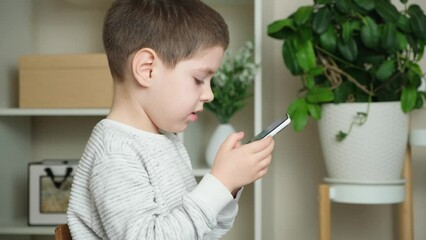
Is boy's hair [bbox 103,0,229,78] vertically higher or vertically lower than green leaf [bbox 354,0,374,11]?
lower

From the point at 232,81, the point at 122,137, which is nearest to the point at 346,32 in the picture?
the point at 232,81

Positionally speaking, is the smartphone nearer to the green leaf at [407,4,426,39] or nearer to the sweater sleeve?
the sweater sleeve

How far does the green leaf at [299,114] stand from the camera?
87.7 inches

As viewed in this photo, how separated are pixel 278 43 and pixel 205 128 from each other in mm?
432

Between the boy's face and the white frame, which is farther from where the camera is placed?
the white frame

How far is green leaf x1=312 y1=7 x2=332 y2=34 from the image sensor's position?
2168 millimetres

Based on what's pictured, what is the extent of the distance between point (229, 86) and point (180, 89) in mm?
1374

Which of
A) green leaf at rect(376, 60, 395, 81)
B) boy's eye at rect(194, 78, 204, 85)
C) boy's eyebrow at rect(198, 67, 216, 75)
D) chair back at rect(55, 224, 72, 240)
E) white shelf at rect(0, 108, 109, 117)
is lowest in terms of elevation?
chair back at rect(55, 224, 72, 240)

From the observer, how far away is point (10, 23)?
2.70 metres

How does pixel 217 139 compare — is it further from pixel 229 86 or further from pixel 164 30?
pixel 164 30

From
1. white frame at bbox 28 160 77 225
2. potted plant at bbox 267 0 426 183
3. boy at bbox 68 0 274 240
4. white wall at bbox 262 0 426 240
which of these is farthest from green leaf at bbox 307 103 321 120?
boy at bbox 68 0 274 240

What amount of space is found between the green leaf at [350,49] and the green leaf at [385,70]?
8 cm

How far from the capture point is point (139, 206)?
100cm

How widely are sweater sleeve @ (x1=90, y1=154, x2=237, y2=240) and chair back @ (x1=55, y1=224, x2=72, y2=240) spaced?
8 cm
